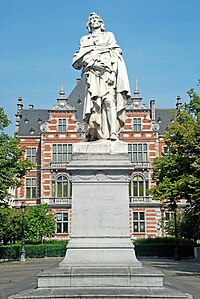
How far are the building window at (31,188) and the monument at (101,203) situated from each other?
39.0 metres

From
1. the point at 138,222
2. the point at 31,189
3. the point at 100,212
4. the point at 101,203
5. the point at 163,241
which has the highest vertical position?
the point at 31,189

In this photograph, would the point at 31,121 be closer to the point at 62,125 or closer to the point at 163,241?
the point at 62,125

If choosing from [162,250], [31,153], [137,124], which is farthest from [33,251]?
[137,124]

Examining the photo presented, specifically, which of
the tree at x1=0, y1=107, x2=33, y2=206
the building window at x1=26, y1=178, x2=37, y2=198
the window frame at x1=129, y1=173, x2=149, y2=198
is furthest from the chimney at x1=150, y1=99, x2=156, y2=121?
the tree at x1=0, y1=107, x2=33, y2=206

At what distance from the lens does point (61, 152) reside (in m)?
46.8

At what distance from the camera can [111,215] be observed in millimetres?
8328

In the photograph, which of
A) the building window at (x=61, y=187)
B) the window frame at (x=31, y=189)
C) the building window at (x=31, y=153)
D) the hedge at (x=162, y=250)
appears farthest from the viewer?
the building window at (x=31, y=153)

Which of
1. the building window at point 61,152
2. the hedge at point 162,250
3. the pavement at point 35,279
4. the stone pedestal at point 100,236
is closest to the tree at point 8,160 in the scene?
the pavement at point 35,279

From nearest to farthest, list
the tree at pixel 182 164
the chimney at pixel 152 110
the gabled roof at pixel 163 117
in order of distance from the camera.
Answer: the tree at pixel 182 164, the chimney at pixel 152 110, the gabled roof at pixel 163 117

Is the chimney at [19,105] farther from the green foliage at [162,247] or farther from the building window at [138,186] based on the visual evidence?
the green foliage at [162,247]

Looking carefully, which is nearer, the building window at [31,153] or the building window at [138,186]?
the building window at [138,186]

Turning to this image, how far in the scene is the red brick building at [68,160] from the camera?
148 ft

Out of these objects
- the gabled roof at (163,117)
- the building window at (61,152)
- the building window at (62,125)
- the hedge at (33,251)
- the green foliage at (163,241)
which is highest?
the gabled roof at (163,117)

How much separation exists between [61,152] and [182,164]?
23665mm
